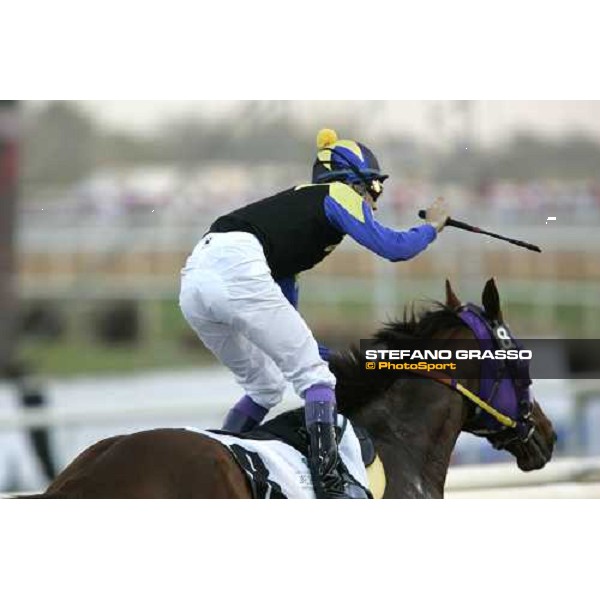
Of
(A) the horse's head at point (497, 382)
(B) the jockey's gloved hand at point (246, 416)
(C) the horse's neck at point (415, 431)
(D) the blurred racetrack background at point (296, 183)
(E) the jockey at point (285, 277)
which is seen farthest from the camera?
(D) the blurred racetrack background at point (296, 183)

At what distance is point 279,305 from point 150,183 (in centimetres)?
128

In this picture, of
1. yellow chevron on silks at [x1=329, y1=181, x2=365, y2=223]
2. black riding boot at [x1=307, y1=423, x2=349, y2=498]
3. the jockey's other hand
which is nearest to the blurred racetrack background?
the jockey's other hand

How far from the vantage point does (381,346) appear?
400 centimetres

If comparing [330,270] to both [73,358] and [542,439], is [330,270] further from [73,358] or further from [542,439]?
[73,358]

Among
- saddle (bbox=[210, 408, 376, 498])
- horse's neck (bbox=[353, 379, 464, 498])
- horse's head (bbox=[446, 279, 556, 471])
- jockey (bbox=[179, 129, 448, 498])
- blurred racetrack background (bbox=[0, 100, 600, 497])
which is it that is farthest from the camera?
blurred racetrack background (bbox=[0, 100, 600, 497])

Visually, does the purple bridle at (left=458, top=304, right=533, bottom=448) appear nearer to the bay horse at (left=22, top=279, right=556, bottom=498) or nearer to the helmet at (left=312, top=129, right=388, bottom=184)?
the bay horse at (left=22, top=279, right=556, bottom=498)

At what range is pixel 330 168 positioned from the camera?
3936 millimetres

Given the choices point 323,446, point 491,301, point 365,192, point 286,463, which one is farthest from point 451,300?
point 286,463

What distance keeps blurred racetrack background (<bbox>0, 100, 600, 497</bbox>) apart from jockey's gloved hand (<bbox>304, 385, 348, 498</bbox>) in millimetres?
840

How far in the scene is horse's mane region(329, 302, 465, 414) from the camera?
3.89m

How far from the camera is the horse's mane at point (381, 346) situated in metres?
3.89

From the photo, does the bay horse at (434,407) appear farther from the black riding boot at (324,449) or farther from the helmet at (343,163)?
the helmet at (343,163)

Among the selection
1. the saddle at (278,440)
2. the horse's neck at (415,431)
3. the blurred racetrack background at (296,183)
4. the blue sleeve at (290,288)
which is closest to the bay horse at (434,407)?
the horse's neck at (415,431)
